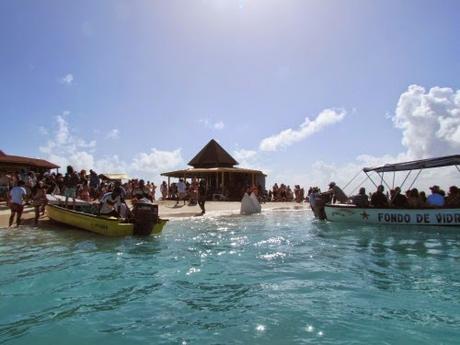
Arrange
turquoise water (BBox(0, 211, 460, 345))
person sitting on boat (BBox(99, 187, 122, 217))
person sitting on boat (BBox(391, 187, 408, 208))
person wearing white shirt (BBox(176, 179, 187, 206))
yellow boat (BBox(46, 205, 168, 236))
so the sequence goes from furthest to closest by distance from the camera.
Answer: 1. person wearing white shirt (BBox(176, 179, 187, 206))
2. person sitting on boat (BBox(391, 187, 408, 208))
3. person sitting on boat (BBox(99, 187, 122, 217))
4. yellow boat (BBox(46, 205, 168, 236))
5. turquoise water (BBox(0, 211, 460, 345))

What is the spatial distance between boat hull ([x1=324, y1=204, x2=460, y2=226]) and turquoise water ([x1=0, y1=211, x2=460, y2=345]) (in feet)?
9.17

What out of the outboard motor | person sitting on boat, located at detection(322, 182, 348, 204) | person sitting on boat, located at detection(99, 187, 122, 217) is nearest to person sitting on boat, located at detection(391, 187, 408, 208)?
person sitting on boat, located at detection(322, 182, 348, 204)

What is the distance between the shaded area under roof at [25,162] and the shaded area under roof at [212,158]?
13.1m

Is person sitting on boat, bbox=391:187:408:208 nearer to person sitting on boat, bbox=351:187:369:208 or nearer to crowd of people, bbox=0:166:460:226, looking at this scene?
crowd of people, bbox=0:166:460:226

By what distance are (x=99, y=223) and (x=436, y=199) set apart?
42.1 feet

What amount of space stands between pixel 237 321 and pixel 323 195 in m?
A: 16.3

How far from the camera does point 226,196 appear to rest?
3691 centimetres

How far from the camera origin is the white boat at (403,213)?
16.0 m

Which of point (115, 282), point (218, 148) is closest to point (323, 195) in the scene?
point (115, 282)

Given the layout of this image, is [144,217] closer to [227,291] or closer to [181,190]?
[227,291]

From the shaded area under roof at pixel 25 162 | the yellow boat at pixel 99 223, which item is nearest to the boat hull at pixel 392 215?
the yellow boat at pixel 99 223

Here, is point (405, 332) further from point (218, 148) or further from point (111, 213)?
point (218, 148)

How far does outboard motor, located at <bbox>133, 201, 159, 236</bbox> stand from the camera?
13.4 metres

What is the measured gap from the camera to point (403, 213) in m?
16.9
